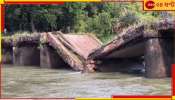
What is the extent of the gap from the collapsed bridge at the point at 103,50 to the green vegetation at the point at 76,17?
119 inches

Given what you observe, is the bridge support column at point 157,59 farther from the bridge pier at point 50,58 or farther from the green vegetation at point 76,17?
the green vegetation at point 76,17

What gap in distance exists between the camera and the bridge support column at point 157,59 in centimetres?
1642

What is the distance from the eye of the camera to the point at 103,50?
1917 centimetres

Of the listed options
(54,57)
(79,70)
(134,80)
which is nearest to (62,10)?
(54,57)

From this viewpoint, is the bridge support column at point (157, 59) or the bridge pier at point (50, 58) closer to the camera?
the bridge support column at point (157, 59)

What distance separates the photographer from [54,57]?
22953 mm

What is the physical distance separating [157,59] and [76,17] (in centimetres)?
1386

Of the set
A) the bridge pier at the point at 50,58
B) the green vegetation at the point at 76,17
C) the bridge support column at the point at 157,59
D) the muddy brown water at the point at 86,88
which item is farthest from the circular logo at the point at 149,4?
the green vegetation at the point at 76,17

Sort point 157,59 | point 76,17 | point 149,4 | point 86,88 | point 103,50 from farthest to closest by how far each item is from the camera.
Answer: point 76,17 → point 103,50 → point 157,59 → point 86,88 → point 149,4

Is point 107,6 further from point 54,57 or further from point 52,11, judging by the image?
point 54,57

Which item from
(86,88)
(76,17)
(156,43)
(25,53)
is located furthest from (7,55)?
(86,88)

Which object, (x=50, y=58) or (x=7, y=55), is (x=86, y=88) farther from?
(x=7, y=55)

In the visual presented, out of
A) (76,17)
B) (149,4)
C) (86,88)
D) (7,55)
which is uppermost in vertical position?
(149,4)

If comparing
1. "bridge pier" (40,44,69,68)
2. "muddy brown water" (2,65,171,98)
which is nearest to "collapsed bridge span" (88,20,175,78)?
"muddy brown water" (2,65,171,98)
